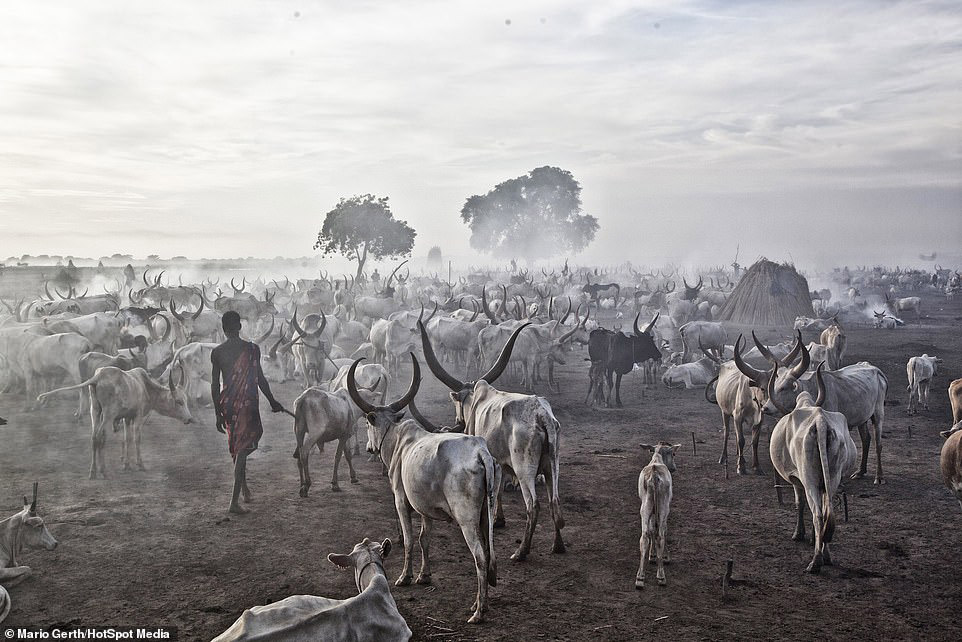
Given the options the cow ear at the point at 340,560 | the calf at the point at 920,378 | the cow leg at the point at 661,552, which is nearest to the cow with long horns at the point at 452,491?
the cow ear at the point at 340,560

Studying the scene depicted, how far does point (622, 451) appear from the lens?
12500 millimetres

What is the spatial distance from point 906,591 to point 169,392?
10938mm

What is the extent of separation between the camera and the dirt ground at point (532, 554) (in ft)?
20.3

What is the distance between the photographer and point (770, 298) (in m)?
33.8

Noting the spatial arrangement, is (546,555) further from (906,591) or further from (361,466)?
(361,466)

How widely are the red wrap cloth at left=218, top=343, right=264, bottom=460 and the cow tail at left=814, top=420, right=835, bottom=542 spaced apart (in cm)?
684

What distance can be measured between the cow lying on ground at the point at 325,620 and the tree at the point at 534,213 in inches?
3156

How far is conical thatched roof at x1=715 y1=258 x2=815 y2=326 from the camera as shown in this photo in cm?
3350

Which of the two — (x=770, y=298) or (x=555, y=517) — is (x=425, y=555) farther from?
(x=770, y=298)

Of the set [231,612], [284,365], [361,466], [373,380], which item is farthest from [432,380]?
[231,612]

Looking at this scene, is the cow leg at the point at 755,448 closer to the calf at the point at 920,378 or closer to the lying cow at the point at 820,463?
the lying cow at the point at 820,463

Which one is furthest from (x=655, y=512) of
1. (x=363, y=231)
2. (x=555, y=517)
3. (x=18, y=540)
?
(x=363, y=231)

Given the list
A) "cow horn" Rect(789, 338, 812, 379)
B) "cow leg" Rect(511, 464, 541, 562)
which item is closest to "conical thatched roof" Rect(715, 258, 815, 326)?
"cow horn" Rect(789, 338, 812, 379)

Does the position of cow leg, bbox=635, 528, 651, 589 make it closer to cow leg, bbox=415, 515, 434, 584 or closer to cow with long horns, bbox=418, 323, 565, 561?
cow with long horns, bbox=418, 323, 565, 561
